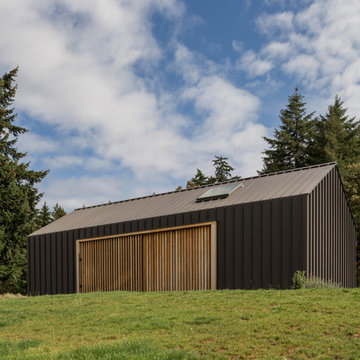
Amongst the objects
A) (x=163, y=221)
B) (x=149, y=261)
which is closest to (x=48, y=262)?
(x=149, y=261)

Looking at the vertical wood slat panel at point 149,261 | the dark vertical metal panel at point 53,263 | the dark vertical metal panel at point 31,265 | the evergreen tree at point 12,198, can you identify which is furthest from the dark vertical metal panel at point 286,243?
the evergreen tree at point 12,198

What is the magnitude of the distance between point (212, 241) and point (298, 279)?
329 cm

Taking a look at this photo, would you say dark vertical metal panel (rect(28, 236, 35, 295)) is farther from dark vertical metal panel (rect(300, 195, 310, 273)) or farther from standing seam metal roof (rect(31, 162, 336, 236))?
dark vertical metal panel (rect(300, 195, 310, 273))

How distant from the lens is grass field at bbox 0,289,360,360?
6520mm

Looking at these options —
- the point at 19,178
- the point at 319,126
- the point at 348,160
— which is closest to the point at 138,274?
the point at 19,178

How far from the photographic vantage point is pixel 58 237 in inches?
781

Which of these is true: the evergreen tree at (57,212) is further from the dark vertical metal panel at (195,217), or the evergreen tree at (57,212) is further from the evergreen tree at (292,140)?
the dark vertical metal panel at (195,217)

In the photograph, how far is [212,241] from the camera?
14977 mm

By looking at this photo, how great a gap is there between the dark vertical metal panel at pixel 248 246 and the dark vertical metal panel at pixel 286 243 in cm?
110

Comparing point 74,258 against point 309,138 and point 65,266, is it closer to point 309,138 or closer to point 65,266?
point 65,266

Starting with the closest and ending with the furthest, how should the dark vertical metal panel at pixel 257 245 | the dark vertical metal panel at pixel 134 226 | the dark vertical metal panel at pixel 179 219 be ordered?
the dark vertical metal panel at pixel 257 245, the dark vertical metal panel at pixel 179 219, the dark vertical metal panel at pixel 134 226

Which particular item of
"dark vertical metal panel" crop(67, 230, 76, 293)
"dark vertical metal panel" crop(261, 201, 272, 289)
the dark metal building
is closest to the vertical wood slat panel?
the dark metal building

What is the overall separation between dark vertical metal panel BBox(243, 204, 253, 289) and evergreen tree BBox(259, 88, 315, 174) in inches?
1002

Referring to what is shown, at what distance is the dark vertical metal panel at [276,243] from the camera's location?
13453 millimetres
